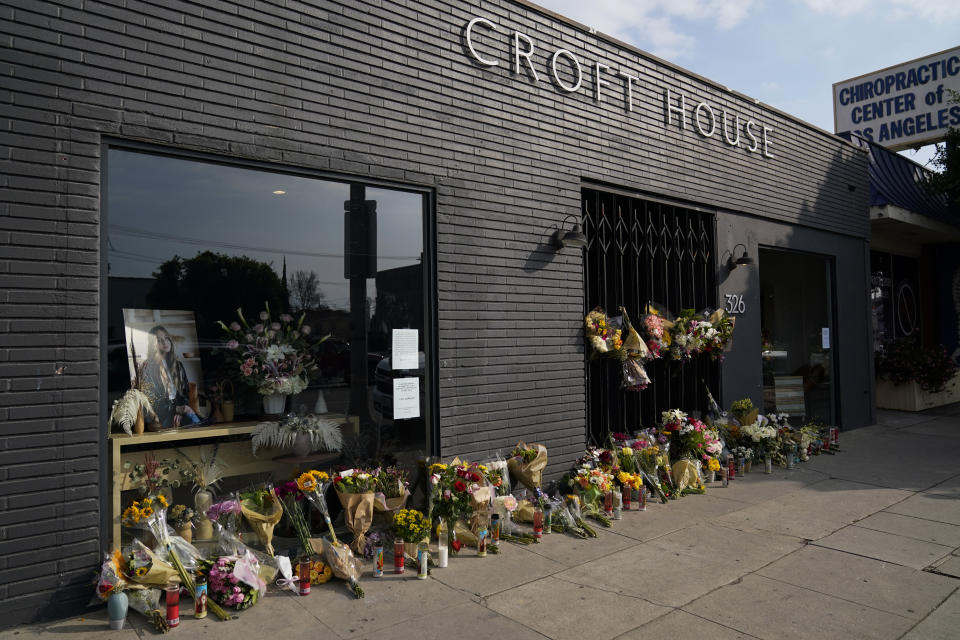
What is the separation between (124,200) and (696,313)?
6.66 meters

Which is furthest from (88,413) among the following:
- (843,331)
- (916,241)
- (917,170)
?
(916,241)

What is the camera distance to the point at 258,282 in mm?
5168

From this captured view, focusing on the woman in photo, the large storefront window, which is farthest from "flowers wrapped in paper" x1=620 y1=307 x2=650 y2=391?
the woman in photo

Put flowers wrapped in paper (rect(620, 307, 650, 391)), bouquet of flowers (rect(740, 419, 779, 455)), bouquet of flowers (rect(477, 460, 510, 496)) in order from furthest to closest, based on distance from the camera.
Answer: bouquet of flowers (rect(740, 419, 779, 455)), flowers wrapped in paper (rect(620, 307, 650, 391)), bouquet of flowers (rect(477, 460, 510, 496))

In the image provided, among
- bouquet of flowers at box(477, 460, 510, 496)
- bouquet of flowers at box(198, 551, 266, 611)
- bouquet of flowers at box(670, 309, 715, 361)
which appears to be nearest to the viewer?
bouquet of flowers at box(198, 551, 266, 611)

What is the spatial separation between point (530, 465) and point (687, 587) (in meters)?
1.79

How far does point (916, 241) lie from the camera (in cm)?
1538

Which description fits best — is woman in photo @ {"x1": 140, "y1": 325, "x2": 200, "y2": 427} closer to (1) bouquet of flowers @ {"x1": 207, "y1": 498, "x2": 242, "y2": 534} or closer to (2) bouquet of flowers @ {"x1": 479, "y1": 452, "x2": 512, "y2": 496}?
(1) bouquet of flowers @ {"x1": 207, "y1": 498, "x2": 242, "y2": 534}

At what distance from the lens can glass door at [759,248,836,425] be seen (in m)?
10.8

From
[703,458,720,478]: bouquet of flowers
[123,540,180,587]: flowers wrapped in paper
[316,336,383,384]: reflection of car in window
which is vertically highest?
[316,336,383,384]: reflection of car in window

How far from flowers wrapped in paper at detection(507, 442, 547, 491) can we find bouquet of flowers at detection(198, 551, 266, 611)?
249cm

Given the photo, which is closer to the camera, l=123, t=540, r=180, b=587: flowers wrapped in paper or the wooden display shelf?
l=123, t=540, r=180, b=587: flowers wrapped in paper

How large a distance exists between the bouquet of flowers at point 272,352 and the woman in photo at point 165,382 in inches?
15.7

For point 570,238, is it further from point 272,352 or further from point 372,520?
point 372,520
